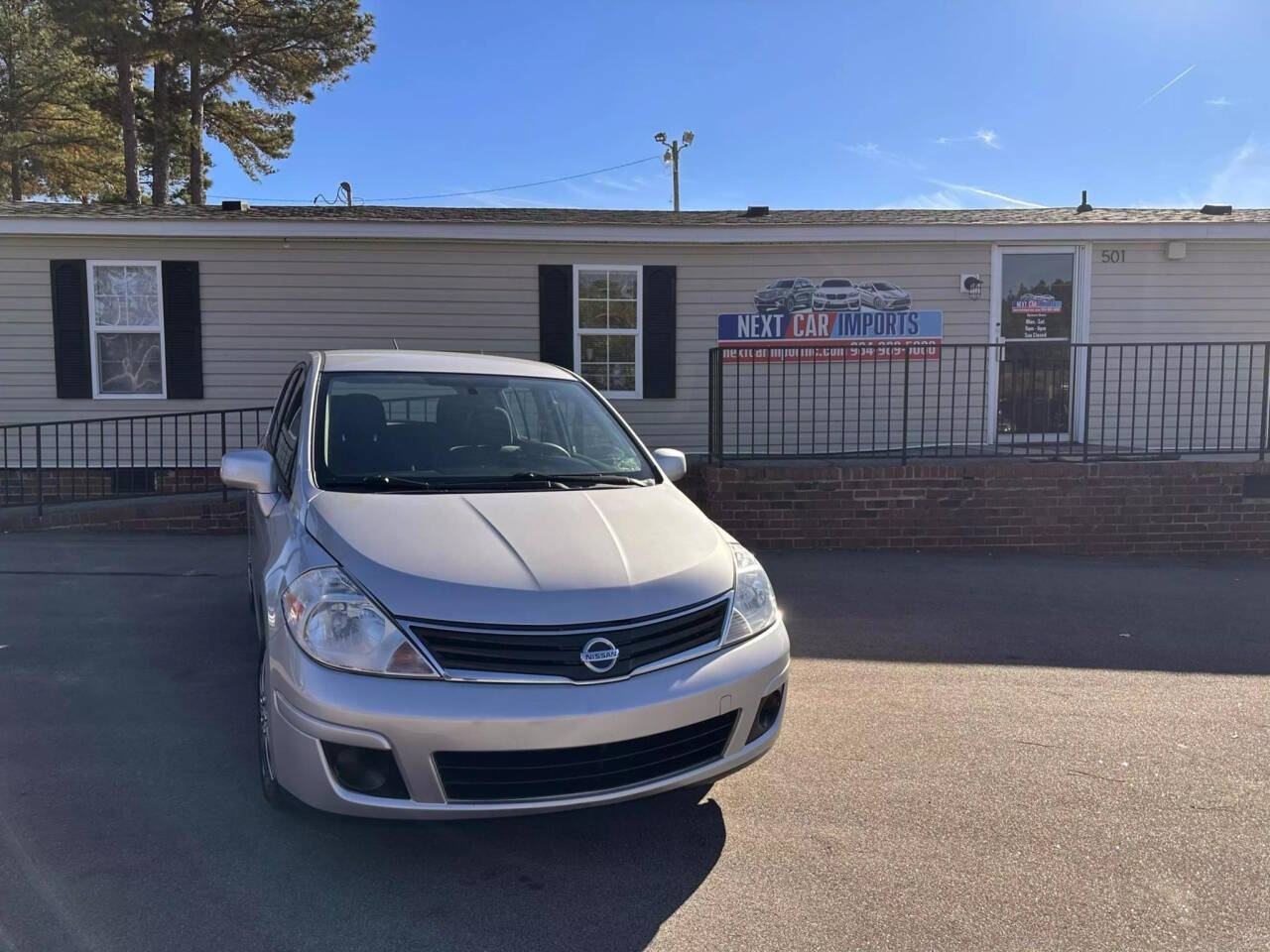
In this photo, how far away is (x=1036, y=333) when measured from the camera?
10.4 metres

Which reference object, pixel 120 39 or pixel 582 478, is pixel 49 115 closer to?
pixel 120 39

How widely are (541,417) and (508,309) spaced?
6.07m

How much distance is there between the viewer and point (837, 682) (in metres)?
4.84

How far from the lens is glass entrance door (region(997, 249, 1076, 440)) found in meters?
10.0

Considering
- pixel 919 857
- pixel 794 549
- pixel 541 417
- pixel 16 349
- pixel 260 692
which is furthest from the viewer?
pixel 16 349

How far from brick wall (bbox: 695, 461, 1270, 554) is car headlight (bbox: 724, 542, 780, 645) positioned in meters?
4.87


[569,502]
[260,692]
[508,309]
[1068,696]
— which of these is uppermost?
[508,309]

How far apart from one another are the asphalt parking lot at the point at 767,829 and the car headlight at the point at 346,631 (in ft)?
2.05

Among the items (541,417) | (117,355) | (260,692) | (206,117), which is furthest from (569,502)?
(206,117)

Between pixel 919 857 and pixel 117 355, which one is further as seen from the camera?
pixel 117 355

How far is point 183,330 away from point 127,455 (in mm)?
1475

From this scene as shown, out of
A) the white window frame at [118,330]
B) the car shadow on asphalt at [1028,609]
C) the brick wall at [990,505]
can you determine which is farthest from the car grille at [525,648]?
the white window frame at [118,330]

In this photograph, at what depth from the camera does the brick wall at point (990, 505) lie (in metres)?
8.26

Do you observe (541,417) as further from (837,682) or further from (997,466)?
(997,466)
